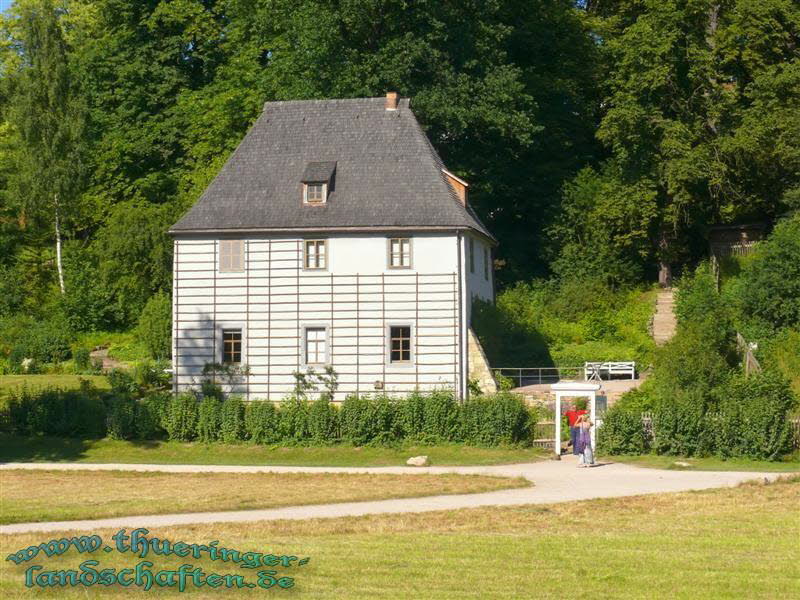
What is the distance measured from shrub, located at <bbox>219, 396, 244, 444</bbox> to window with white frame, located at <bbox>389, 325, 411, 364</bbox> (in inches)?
228

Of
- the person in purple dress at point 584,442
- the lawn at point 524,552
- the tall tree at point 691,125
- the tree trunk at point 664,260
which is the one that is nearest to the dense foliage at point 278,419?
the person in purple dress at point 584,442

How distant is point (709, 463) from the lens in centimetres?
3581

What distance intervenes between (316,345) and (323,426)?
5.26 metres

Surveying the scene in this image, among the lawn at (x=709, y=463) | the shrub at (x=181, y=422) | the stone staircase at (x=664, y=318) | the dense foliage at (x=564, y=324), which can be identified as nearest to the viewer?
the lawn at (x=709, y=463)

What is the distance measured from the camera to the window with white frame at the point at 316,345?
148 ft

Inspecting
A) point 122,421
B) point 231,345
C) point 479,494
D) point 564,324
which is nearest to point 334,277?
point 231,345

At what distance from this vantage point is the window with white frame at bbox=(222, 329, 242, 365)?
45531 millimetres

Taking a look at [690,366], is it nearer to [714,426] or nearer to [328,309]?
[714,426]

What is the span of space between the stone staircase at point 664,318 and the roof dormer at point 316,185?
14370 millimetres

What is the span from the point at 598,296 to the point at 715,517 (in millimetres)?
30925

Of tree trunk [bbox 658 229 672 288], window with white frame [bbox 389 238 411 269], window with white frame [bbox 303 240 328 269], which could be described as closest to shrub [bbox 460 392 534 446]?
window with white frame [bbox 389 238 411 269]

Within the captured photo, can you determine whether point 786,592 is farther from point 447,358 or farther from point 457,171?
point 457,171

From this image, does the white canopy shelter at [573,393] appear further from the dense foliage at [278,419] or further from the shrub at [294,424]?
the shrub at [294,424]

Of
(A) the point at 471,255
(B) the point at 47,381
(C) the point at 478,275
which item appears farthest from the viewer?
(B) the point at 47,381
